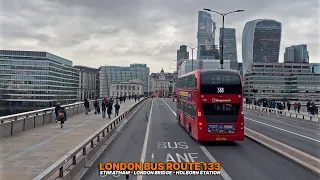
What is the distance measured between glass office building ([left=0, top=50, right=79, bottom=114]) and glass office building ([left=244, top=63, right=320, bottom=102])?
90830mm

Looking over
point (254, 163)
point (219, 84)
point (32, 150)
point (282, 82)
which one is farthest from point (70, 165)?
point (282, 82)

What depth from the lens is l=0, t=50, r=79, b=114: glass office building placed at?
116m

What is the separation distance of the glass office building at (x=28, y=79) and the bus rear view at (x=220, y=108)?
10638cm

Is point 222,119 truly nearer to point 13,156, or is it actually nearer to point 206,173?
point 206,173

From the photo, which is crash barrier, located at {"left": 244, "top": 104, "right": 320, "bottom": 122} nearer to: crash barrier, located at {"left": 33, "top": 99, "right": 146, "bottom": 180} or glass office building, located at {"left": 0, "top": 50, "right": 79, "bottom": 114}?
crash barrier, located at {"left": 33, "top": 99, "right": 146, "bottom": 180}

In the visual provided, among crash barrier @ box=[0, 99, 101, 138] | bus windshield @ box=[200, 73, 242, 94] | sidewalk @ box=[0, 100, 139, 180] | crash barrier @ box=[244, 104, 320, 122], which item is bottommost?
crash barrier @ box=[244, 104, 320, 122]

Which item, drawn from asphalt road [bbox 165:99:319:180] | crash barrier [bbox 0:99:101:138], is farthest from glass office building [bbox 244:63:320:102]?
asphalt road [bbox 165:99:319:180]

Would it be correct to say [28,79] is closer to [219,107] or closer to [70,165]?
[219,107]

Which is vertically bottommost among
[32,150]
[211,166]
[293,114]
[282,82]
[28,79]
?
[293,114]

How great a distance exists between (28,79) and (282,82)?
119 m

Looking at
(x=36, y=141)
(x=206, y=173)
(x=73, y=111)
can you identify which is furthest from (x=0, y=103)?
(x=206, y=173)

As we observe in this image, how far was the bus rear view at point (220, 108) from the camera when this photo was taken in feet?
53.7

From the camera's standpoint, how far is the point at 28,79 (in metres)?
122

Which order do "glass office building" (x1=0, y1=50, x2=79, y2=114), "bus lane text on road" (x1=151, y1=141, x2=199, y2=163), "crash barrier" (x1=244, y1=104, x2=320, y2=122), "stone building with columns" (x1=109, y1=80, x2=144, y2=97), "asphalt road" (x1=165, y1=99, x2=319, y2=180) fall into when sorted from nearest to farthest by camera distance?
"asphalt road" (x1=165, y1=99, x2=319, y2=180) < "bus lane text on road" (x1=151, y1=141, x2=199, y2=163) < "crash barrier" (x1=244, y1=104, x2=320, y2=122) < "glass office building" (x1=0, y1=50, x2=79, y2=114) < "stone building with columns" (x1=109, y1=80, x2=144, y2=97)
